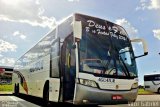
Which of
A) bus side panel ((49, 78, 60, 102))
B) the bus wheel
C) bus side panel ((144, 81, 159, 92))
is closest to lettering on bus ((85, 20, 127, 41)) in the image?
bus side panel ((49, 78, 60, 102))

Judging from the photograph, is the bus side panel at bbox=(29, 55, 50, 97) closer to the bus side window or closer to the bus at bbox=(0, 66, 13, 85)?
the bus side window

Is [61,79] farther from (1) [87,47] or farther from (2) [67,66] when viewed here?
(1) [87,47]

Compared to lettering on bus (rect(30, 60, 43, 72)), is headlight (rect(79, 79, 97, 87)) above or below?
below

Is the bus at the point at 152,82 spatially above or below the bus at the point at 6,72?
below

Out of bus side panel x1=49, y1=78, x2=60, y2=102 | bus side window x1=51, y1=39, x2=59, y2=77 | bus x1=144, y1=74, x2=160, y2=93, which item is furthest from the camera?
bus x1=144, y1=74, x2=160, y2=93

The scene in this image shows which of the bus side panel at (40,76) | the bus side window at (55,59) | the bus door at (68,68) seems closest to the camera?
the bus door at (68,68)

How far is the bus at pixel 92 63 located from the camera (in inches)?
405

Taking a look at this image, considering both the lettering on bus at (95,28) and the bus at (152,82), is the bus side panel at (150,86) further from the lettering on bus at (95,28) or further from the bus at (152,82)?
the lettering on bus at (95,28)

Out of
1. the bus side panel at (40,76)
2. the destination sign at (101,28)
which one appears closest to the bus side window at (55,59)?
the bus side panel at (40,76)

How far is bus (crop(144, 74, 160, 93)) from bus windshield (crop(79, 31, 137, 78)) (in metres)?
29.2

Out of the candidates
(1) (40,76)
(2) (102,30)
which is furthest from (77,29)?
(1) (40,76)

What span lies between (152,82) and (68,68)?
31110 mm

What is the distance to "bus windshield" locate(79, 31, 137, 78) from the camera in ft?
34.4

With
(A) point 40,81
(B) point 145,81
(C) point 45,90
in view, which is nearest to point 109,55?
(C) point 45,90
